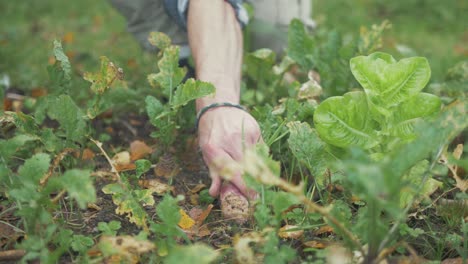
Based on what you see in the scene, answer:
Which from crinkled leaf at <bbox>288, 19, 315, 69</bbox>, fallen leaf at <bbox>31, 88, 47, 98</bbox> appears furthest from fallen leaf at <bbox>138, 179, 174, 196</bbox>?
fallen leaf at <bbox>31, 88, 47, 98</bbox>

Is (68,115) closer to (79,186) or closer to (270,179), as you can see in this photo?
(79,186)

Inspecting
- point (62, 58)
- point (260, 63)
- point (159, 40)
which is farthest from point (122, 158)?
point (260, 63)

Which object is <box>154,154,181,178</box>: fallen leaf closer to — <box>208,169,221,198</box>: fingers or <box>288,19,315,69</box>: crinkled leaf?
<box>208,169,221,198</box>: fingers

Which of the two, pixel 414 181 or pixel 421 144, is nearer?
pixel 421 144

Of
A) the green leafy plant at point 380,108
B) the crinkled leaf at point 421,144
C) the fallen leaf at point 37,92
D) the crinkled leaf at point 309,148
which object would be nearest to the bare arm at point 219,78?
the crinkled leaf at point 309,148

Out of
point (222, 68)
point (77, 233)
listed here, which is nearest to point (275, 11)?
point (222, 68)

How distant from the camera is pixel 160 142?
73.1 inches

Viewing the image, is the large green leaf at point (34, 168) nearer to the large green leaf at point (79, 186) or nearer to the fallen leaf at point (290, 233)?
the large green leaf at point (79, 186)

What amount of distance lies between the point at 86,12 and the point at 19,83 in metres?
1.52

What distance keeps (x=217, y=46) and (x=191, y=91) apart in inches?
13.3

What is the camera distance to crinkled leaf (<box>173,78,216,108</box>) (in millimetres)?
1595

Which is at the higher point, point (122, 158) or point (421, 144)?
point (421, 144)

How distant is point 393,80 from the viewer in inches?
59.5

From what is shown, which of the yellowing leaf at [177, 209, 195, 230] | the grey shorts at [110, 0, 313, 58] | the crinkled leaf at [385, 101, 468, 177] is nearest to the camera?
the crinkled leaf at [385, 101, 468, 177]
